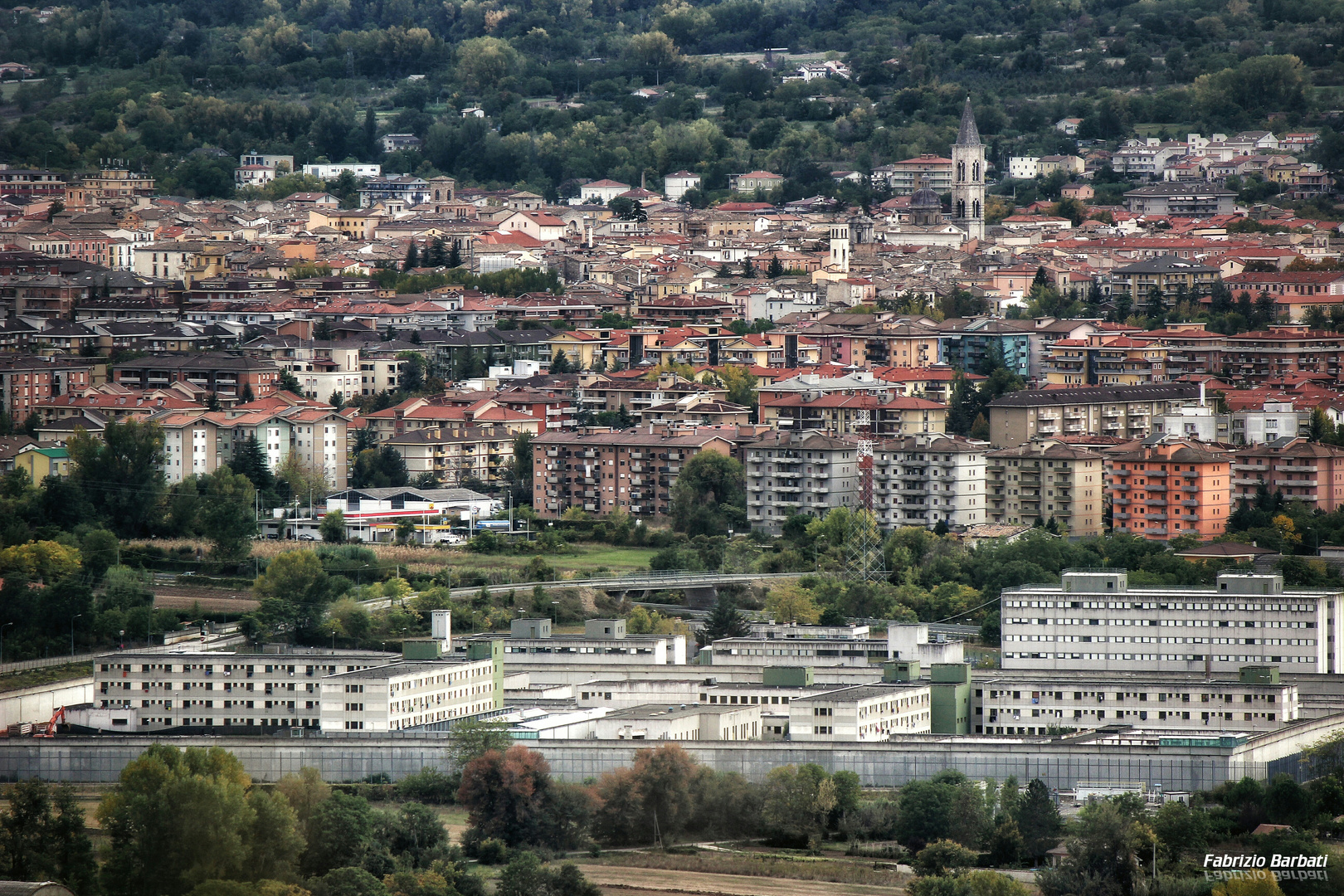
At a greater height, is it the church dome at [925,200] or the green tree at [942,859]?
the church dome at [925,200]

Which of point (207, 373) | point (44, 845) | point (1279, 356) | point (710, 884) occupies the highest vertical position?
point (1279, 356)

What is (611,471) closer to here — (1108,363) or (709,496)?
(709,496)

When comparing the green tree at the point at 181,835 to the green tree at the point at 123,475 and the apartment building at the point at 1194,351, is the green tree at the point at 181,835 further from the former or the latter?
the apartment building at the point at 1194,351

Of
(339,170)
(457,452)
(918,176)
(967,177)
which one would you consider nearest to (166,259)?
Answer: (339,170)

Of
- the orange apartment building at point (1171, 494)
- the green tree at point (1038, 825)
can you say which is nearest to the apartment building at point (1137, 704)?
the green tree at point (1038, 825)

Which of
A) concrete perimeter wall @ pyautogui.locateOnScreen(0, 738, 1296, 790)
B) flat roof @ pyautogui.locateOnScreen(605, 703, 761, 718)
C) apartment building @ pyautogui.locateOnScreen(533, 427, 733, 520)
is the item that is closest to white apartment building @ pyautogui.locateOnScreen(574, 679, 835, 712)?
flat roof @ pyautogui.locateOnScreen(605, 703, 761, 718)

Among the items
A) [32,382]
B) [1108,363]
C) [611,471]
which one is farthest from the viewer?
[1108,363]

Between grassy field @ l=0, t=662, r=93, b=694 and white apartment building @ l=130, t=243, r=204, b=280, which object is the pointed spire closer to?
white apartment building @ l=130, t=243, r=204, b=280

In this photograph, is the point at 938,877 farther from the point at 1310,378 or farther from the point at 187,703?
the point at 1310,378
